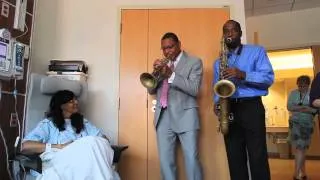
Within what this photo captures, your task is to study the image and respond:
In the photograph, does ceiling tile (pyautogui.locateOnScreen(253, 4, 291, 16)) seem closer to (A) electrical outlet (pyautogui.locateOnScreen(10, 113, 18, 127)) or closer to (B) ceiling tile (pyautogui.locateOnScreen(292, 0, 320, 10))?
(B) ceiling tile (pyautogui.locateOnScreen(292, 0, 320, 10))

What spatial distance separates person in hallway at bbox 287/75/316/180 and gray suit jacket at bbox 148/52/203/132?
217 centimetres

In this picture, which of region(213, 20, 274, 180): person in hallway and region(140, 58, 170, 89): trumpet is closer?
region(213, 20, 274, 180): person in hallway

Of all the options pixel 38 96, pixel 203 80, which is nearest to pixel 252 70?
pixel 203 80

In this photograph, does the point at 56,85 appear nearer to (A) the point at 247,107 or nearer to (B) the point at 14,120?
(B) the point at 14,120

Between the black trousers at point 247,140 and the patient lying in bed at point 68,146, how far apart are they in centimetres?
81

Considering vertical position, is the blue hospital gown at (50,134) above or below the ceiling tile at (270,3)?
below

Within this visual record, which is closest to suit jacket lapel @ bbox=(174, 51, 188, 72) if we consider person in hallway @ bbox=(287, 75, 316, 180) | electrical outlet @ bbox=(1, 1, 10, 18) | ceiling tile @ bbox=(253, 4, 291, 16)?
electrical outlet @ bbox=(1, 1, 10, 18)

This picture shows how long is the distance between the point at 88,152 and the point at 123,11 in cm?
169

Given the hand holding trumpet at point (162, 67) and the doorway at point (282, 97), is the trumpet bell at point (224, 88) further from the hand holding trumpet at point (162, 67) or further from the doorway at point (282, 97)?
the doorway at point (282, 97)

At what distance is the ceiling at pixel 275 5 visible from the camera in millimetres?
4488

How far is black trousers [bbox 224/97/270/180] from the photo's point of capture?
6.59 ft

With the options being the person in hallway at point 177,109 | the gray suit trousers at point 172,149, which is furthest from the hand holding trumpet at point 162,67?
the gray suit trousers at point 172,149

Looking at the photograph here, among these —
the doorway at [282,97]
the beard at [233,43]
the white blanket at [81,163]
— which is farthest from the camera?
the doorway at [282,97]

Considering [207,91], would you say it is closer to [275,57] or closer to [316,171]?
[316,171]
